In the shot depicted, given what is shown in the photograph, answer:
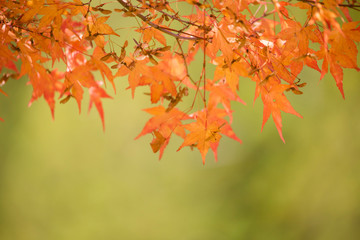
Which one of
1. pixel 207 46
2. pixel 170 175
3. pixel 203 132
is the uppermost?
pixel 207 46

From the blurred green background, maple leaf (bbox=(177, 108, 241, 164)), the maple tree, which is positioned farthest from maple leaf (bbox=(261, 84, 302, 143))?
the blurred green background

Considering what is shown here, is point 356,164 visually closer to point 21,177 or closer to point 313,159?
point 313,159

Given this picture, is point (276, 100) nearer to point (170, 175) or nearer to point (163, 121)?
point (163, 121)

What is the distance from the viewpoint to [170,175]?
2.90m

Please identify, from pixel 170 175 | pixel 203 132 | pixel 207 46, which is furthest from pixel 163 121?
pixel 170 175

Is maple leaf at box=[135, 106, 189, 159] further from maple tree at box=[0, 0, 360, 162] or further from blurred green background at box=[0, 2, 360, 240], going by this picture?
blurred green background at box=[0, 2, 360, 240]

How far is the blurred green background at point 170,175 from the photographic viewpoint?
2812 millimetres

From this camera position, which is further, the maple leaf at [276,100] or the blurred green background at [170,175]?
the blurred green background at [170,175]

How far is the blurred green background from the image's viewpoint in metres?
2.81

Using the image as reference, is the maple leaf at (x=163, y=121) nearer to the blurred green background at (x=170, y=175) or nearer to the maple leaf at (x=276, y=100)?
the maple leaf at (x=276, y=100)

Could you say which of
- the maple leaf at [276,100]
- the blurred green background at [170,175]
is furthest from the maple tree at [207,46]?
the blurred green background at [170,175]

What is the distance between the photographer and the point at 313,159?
2848mm

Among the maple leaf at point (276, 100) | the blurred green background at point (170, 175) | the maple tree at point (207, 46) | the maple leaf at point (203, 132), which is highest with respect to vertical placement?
the maple tree at point (207, 46)

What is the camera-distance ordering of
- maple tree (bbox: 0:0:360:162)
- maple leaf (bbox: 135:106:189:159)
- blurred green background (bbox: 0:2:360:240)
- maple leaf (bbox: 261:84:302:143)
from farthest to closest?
blurred green background (bbox: 0:2:360:240), maple leaf (bbox: 135:106:189:159), maple leaf (bbox: 261:84:302:143), maple tree (bbox: 0:0:360:162)
